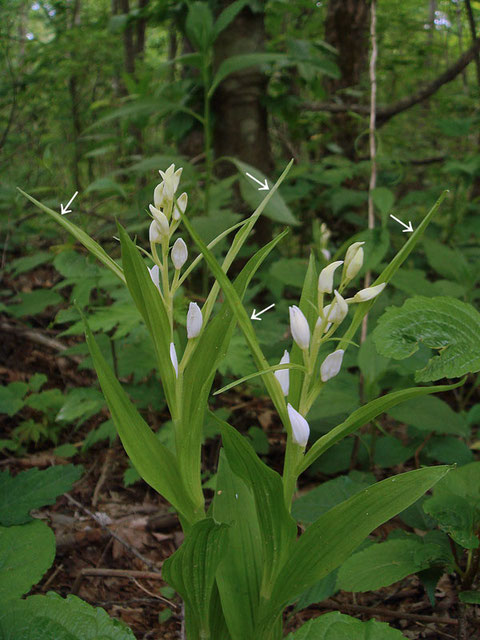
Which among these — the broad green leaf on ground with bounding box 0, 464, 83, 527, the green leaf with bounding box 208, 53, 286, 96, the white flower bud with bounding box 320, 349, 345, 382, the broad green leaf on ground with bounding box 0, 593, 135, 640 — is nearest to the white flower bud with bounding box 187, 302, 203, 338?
the white flower bud with bounding box 320, 349, 345, 382

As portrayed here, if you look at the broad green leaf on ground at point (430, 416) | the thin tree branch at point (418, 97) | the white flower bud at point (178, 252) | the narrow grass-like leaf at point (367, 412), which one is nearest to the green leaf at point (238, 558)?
the narrow grass-like leaf at point (367, 412)

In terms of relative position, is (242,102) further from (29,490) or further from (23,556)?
(23,556)

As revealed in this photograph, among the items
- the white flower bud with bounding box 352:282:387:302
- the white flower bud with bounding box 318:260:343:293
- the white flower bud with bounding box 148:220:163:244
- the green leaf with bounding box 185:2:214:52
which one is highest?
the green leaf with bounding box 185:2:214:52

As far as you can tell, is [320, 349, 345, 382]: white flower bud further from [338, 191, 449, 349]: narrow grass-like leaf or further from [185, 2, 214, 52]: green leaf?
[185, 2, 214, 52]: green leaf

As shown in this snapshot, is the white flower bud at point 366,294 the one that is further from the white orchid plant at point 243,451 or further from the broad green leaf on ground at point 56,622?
the broad green leaf on ground at point 56,622

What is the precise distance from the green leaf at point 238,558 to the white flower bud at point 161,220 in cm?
49

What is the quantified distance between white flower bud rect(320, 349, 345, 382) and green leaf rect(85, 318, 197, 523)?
30 cm

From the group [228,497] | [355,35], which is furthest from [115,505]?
[355,35]

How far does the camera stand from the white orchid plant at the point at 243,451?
84 centimetres

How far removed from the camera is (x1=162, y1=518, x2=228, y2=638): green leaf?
0.83m

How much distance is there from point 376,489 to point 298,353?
0.87ft

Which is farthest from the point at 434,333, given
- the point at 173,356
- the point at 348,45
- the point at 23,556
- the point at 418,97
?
the point at 348,45

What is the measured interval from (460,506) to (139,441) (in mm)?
741

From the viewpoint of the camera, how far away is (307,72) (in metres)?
3.04
